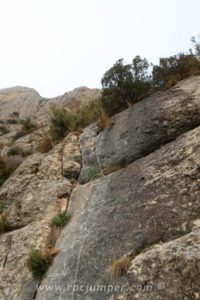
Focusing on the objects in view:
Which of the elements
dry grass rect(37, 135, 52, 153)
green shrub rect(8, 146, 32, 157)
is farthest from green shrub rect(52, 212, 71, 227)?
green shrub rect(8, 146, 32, 157)

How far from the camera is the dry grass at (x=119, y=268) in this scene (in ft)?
23.8

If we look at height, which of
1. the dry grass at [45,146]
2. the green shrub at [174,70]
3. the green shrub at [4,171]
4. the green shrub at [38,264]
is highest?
the green shrub at [174,70]

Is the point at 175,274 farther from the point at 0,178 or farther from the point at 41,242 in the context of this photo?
the point at 0,178

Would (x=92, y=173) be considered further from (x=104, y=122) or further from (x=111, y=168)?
(x=104, y=122)

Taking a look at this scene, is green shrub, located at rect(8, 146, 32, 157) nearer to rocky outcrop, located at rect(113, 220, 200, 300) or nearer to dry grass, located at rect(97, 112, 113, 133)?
dry grass, located at rect(97, 112, 113, 133)

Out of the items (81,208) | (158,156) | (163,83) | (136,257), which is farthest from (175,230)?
(163,83)

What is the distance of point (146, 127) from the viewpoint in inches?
428

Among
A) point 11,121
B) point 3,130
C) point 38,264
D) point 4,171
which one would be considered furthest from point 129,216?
point 11,121

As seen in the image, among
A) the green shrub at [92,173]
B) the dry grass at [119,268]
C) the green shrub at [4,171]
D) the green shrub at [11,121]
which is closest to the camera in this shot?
A: the dry grass at [119,268]

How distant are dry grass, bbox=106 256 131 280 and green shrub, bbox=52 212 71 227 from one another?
322 cm

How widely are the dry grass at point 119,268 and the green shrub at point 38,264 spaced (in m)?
2.38

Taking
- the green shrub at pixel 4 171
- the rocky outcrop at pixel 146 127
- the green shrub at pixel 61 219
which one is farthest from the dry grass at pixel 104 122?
the green shrub at pixel 4 171

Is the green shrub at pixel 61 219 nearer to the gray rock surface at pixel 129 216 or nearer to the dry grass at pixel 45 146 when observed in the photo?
the gray rock surface at pixel 129 216

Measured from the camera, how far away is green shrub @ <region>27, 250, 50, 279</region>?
9391 millimetres
